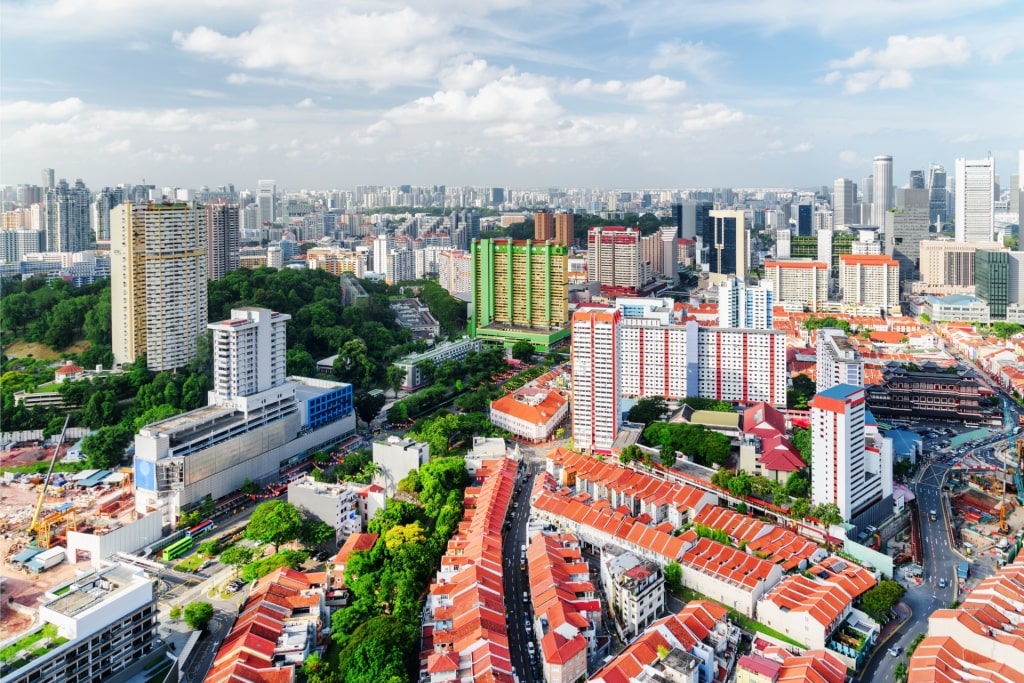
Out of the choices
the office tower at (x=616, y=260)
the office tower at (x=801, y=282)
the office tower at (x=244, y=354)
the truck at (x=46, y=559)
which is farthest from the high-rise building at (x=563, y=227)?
the truck at (x=46, y=559)

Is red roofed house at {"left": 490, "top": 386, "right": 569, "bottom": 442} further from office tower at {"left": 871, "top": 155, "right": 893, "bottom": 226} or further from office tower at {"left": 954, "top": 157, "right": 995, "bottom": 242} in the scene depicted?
office tower at {"left": 871, "top": 155, "right": 893, "bottom": 226}

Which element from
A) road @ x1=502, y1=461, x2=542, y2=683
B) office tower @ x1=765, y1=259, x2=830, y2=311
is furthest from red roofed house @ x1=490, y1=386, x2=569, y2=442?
office tower @ x1=765, y1=259, x2=830, y2=311

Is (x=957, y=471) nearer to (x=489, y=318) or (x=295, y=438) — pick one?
(x=295, y=438)

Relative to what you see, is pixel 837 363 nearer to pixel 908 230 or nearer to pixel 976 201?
pixel 908 230

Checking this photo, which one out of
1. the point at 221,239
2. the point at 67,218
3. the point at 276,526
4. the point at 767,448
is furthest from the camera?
the point at 67,218

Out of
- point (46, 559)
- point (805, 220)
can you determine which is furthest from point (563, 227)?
point (46, 559)

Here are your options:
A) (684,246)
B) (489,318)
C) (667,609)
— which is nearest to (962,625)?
(667,609)
